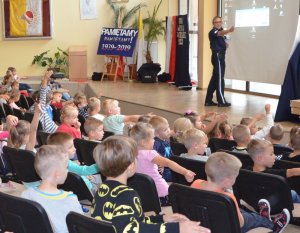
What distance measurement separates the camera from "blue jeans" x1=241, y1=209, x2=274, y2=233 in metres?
3.16

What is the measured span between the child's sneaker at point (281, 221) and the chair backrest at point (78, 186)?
1184 millimetres

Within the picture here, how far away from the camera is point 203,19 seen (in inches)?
496

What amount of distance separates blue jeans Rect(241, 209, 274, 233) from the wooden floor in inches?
173

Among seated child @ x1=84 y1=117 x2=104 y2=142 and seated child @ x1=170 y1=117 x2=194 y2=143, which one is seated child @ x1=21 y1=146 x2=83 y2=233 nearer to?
seated child @ x1=84 y1=117 x2=104 y2=142

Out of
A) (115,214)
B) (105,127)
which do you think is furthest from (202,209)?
(105,127)

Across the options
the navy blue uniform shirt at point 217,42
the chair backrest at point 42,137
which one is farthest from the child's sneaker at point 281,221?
the navy blue uniform shirt at point 217,42

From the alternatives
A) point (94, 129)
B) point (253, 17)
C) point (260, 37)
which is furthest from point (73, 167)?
point (253, 17)

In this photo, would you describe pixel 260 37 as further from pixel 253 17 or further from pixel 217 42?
pixel 217 42

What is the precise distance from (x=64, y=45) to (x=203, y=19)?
15.6 feet

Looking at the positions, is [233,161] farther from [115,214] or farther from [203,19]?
[203,19]

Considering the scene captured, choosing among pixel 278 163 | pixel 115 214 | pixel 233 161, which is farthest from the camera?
pixel 278 163

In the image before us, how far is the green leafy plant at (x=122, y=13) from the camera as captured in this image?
50.8 feet

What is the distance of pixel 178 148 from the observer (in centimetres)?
468

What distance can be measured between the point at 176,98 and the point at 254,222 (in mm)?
7774
